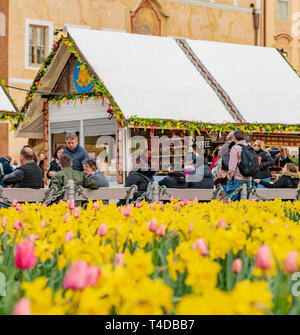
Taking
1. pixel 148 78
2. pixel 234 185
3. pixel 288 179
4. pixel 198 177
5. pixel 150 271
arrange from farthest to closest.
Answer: pixel 148 78 → pixel 288 179 → pixel 198 177 → pixel 234 185 → pixel 150 271

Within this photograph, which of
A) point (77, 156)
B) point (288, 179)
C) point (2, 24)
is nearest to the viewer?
point (288, 179)

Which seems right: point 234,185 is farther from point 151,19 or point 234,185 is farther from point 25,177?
point 151,19

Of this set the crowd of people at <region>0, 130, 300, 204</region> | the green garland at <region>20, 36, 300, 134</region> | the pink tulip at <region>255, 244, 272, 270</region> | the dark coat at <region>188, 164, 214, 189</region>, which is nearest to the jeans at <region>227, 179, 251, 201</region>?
the crowd of people at <region>0, 130, 300, 204</region>

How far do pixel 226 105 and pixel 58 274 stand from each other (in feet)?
43.9

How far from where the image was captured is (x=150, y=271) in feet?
6.57

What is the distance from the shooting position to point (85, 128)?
53.7ft

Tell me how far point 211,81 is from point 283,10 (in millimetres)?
15730

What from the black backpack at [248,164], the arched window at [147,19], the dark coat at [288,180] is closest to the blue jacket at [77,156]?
the black backpack at [248,164]

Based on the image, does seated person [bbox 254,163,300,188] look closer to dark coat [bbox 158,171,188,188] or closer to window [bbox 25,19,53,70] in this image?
dark coat [bbox 158,171,188,188]

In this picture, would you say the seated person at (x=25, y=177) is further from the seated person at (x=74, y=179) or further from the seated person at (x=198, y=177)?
the seated person at (x=198, y=177)

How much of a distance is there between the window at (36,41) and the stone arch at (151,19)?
13.1ft

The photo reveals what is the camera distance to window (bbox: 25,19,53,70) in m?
23.5

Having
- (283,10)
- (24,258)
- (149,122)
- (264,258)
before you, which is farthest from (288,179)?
(283,10)
